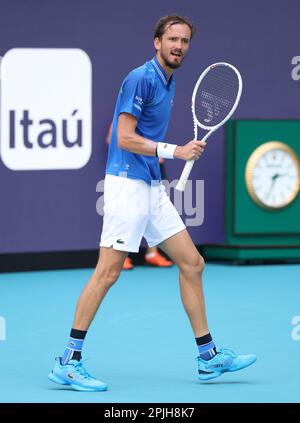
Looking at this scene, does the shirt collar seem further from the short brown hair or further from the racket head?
the racket head

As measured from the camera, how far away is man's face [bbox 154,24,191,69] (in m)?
6.18

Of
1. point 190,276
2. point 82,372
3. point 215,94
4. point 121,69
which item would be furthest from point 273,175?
point 82,372

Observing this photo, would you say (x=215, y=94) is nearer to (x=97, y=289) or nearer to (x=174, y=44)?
(x=174, y=44)

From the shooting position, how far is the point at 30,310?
342 inches

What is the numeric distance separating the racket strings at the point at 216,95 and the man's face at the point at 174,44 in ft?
1.39

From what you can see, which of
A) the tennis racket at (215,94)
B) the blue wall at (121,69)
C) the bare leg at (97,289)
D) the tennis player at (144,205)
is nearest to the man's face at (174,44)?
the tennis player at (144,205)

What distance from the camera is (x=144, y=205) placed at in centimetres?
624

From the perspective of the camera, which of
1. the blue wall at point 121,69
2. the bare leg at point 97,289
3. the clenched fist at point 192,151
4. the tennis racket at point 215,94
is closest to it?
the clenched fist at point 192,151

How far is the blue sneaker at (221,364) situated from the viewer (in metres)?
6.23

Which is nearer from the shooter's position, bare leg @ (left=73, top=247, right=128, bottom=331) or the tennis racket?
bare leg @ (left=73, top=247, right=128, bottom=331)

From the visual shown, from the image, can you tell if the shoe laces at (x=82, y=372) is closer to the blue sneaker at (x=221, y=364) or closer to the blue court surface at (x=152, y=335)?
the blue court surface at (x=152, y=335)

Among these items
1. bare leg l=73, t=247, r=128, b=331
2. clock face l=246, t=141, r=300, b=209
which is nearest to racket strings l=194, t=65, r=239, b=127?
bare leg l=73, t=247, r=128, b=331

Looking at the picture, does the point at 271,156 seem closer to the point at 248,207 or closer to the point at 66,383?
the point at 248,207

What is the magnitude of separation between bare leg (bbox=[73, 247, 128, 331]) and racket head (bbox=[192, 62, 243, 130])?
2.78 feet
